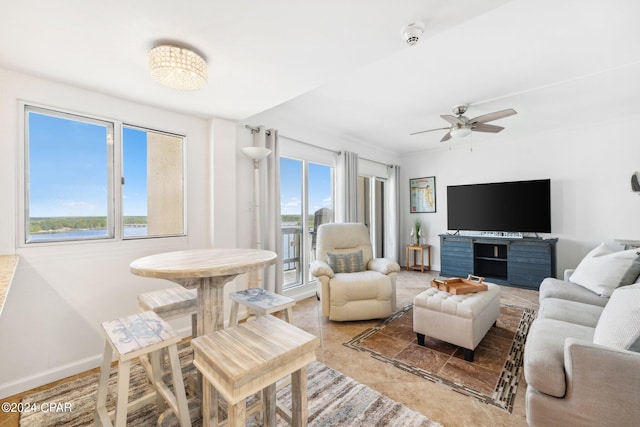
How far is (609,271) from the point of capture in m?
2.18

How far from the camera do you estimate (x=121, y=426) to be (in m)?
1.14

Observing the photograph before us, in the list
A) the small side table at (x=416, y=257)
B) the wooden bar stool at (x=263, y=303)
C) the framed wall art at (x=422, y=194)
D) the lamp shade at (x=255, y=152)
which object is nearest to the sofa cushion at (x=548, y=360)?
the wooden bar stool at (x=263, y=303)

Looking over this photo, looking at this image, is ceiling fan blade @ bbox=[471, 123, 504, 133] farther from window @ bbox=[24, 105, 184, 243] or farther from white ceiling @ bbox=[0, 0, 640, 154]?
window @ bbox=[24, 105, 184, 243]

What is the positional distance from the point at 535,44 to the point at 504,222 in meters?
3.22

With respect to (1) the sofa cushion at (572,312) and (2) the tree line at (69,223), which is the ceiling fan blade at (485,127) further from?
(2) the tree line at (69,223)

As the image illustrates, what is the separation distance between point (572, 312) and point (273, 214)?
2.84 metres

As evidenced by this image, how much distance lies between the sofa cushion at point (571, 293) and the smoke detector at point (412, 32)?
241 cm

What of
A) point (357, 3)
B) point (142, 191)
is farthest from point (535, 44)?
point (142, 191)

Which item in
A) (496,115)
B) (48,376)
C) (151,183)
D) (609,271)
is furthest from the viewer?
(496,115)

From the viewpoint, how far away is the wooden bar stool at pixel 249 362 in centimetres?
95

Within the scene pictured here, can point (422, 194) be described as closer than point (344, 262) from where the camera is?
No

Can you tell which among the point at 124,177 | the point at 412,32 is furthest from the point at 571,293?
the point at 124,177

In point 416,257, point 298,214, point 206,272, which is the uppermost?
point 298,214

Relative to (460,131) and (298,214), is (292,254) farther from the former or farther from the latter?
(460,131)
